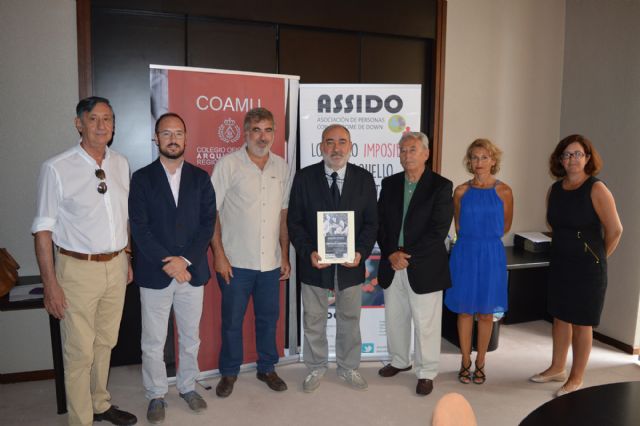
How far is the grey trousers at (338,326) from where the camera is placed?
3367mm

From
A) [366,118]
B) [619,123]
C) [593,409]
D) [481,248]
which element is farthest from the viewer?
[619,123]

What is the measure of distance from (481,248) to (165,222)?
210 centimetres

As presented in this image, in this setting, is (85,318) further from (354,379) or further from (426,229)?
(426,229)

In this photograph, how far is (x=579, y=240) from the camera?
10.7 ft

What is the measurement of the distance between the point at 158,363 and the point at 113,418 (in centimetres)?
40

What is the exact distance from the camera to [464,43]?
15.8 feet

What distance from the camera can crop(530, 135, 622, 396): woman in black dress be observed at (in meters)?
3.20

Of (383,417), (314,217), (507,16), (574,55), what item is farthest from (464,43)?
(383,417)

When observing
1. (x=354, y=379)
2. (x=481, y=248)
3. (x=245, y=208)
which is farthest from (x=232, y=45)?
(x=354, y=379)

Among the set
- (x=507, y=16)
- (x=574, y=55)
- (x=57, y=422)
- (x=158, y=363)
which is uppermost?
(x=507, y=16)

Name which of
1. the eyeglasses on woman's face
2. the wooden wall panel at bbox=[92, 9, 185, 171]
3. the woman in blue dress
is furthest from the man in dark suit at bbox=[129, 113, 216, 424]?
the eyeglasses on woman's face

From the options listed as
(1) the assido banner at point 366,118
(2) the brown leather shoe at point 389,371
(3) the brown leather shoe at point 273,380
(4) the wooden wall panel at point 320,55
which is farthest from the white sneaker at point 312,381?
(4) the wooden wall panel at point 320,55

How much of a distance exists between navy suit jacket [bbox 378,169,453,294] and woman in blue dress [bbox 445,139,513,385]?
17cm

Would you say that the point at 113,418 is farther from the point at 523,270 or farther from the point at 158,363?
the point at 523,270
